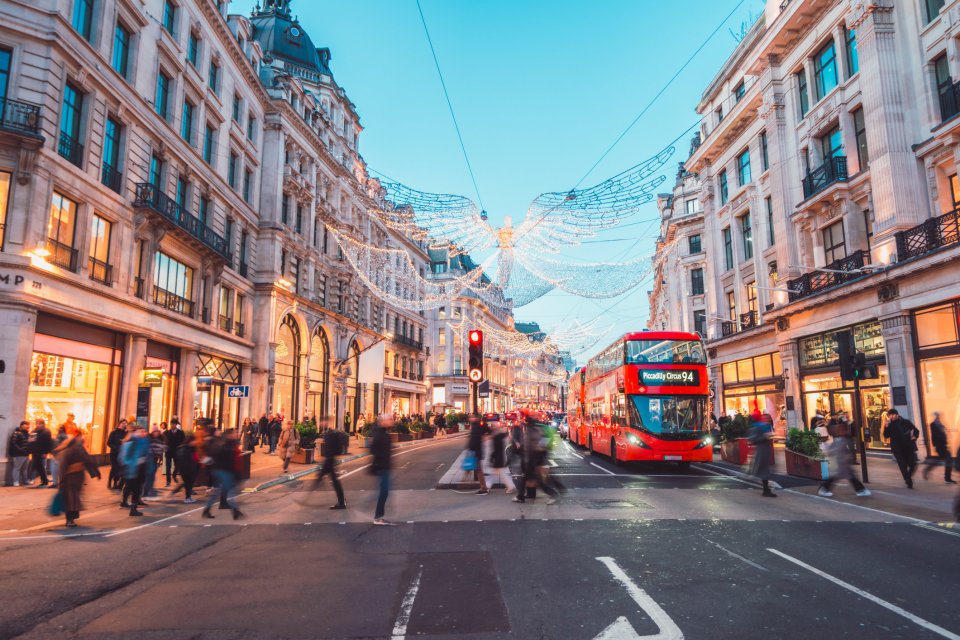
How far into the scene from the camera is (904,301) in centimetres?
1950

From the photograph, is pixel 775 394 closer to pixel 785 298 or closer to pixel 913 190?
pixel 785 298

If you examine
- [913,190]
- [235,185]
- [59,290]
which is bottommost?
[59,290]

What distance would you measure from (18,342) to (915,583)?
63.4 feet

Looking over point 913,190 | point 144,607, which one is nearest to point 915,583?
point 144,607

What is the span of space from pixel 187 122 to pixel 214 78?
4.11m

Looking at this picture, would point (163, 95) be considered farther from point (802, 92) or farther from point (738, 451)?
point (802, 92)

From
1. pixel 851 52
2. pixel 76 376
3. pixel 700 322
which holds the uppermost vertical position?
pixel 851 52

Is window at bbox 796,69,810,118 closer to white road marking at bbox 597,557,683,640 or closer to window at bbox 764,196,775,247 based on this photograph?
window at bbox 764,196,775,247

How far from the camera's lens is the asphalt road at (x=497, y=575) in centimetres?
502

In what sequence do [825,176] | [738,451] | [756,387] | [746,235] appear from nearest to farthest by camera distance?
[738,451] < [825,176] < [756,387] < [746,235]

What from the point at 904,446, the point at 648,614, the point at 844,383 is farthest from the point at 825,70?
the point at 648,614

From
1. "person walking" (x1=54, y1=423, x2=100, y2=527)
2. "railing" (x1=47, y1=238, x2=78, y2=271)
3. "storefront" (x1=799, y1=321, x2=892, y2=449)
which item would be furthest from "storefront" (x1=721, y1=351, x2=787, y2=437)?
"railing" (x1=47, y1=238, x2=78, y2=271)

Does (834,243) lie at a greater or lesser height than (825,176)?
lesser

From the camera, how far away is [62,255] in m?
17.9
